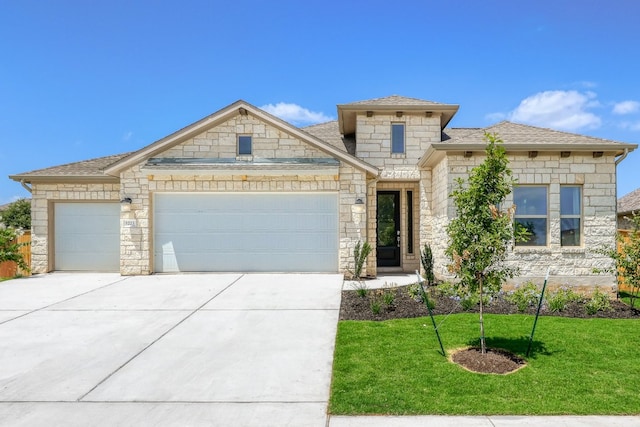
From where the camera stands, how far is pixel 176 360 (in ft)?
17.2

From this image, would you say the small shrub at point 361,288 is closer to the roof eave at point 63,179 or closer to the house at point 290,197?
the house at point 290,197

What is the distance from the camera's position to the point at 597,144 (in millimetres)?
9859

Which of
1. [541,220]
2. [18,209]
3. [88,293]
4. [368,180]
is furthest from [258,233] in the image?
[18,209]

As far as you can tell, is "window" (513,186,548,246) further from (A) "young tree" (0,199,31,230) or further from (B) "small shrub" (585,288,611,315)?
(A) "young tree" (0,199,31,230)

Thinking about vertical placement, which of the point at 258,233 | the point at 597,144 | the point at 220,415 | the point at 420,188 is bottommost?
the point at 220,415

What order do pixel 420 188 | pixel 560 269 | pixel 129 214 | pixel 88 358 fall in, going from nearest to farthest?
pixel 88 358 < pixel 560 269 < pixel 129 214 < pixel 420 188

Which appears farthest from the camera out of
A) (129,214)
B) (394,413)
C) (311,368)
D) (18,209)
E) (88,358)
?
(18,209)

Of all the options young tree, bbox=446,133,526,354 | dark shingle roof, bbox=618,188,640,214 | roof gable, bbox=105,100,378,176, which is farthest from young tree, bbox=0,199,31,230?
dark shingle roof, bbox=618,188,640,214

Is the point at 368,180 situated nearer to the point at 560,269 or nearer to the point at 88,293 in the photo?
the point at 560,269

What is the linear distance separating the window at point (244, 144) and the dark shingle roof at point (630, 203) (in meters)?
18.6

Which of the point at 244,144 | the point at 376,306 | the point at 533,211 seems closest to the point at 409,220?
the point at 533,211

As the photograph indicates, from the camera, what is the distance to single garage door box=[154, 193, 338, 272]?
11812 millimetres

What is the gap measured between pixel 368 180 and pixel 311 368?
26.2 feet

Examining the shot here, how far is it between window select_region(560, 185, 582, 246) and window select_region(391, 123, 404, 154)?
5.00m
